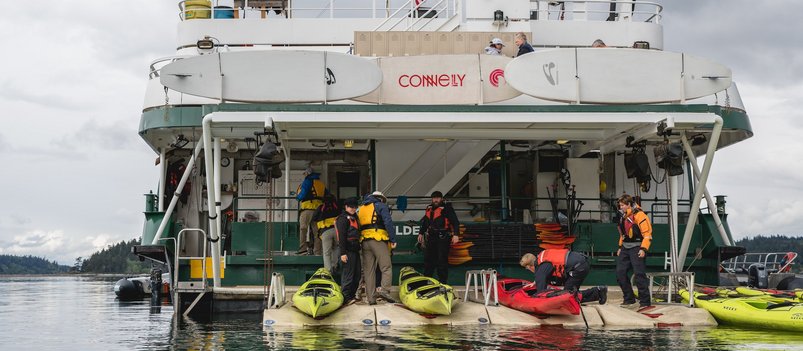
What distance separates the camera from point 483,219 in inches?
651

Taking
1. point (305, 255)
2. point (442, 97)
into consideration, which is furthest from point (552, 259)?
point (305, 255)

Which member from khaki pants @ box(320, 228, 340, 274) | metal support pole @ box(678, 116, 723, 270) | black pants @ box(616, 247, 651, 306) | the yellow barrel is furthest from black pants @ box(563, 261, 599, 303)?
the yellow barrel

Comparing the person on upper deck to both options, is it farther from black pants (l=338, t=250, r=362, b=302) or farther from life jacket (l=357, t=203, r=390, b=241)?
black pants (l=338, t=250, r=362, b=302)

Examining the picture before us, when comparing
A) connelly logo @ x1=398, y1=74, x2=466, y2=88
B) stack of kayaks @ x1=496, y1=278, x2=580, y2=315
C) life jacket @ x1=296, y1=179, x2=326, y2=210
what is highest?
connelly logo @ x1=398, y1=74, x2=466, y2=88

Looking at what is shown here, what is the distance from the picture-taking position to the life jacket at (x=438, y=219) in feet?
45.4

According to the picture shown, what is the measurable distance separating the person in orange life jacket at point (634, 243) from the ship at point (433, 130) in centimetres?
129

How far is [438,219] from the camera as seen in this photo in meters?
13.9

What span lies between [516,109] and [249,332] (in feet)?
15.3

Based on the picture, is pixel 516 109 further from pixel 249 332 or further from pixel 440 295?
pixel 249 332

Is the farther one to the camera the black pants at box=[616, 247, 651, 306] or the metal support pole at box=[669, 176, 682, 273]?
the metal support pole at box=[669, 176, 682, 273]

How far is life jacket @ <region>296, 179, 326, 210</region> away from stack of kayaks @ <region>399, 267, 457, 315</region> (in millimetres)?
2447

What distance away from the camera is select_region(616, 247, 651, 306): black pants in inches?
499

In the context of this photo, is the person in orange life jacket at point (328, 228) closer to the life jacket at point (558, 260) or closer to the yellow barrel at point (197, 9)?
the life jacket at point (558, 260)

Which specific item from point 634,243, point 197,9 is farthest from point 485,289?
point 197,9
